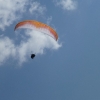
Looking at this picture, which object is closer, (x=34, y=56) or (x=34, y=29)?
(x=34, y=29)

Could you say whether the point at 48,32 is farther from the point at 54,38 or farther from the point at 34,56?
the point at 34,56

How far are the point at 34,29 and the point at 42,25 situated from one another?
1.83 meters

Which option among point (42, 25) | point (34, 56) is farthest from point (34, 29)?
point (34, 56)

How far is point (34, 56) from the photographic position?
217ft

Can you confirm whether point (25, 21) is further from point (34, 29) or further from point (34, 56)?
point (34, 56)

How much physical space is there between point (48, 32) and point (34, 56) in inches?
221

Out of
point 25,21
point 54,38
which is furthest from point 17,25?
point 54,38

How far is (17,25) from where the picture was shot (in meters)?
63.2

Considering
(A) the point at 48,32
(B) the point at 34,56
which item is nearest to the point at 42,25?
(A) the point at 48,32

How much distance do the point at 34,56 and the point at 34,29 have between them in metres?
6.32

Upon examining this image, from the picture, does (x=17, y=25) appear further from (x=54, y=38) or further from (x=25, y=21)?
(x=54, y=38)

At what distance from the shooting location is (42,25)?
2467 inches
